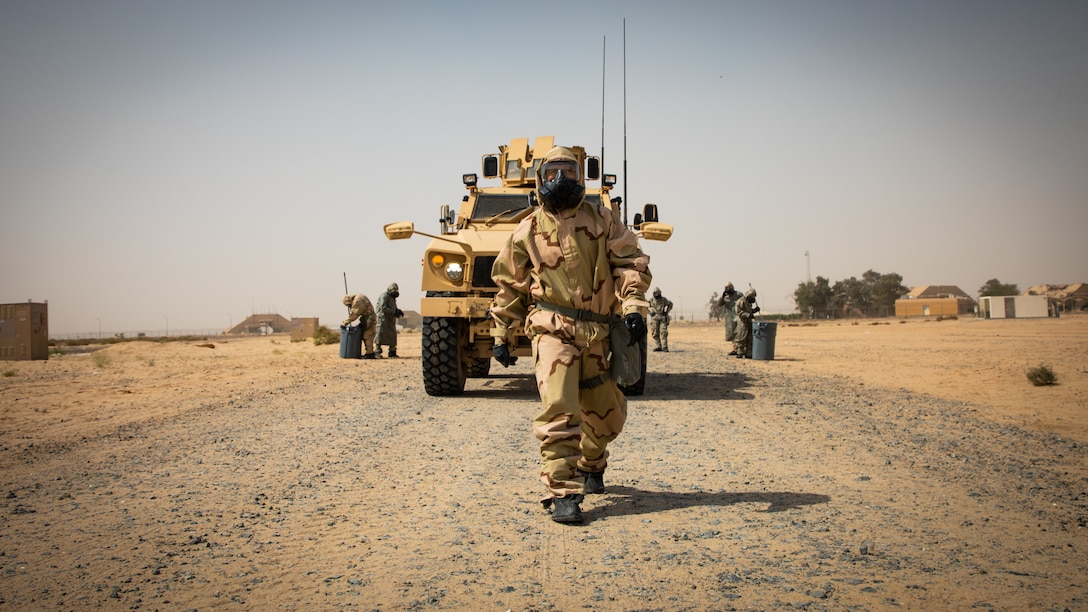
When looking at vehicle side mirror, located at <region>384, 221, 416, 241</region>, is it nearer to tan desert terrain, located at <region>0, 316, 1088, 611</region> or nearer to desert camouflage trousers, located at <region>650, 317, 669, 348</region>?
tan desert terrain, located at <region>0, 316, 1088, 611</region>

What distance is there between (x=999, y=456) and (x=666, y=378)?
23.1 feet

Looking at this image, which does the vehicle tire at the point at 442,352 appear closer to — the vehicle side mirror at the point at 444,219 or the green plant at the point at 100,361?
the vehicle side mirror at the point at 444,219

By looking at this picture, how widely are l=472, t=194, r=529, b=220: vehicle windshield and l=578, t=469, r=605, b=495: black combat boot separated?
6540 mm

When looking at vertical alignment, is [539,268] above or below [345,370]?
above

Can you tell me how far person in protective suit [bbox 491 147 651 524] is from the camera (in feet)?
13.8

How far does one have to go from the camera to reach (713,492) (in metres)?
4.71

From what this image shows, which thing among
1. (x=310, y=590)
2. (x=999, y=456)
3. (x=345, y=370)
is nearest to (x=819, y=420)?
(x=999, y=456)

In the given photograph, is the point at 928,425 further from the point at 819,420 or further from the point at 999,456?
the point at 999,456

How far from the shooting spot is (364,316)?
18.7 m

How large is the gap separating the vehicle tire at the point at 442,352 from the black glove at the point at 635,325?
5.52 meters

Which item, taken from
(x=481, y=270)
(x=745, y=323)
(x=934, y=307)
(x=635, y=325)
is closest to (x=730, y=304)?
(x=745, y=323)

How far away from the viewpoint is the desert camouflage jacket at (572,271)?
14.3ft

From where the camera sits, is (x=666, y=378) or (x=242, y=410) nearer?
(x=242, y=410)

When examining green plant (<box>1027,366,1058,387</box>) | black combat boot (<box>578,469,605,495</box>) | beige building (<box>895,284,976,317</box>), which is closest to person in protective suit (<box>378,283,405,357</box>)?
green plant (<box>1027,366,1058,387</box>)
